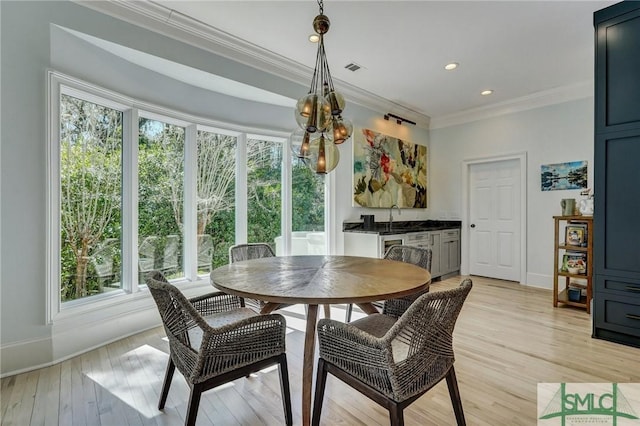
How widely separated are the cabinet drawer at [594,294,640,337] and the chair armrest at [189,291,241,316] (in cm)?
316

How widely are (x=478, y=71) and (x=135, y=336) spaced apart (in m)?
4.73

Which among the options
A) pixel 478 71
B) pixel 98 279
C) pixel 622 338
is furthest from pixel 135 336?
pixel 478 71

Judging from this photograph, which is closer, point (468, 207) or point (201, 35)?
point (201, 35)

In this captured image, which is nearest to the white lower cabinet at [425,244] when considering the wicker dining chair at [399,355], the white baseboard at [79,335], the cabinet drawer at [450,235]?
the cabinet drawer at [450,235]

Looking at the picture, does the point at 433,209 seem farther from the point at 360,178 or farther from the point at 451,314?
the point at 451,314

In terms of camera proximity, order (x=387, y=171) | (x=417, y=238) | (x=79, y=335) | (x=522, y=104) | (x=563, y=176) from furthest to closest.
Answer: (x=387, y=171) < (x=522, y=104) < (x=417, y=238) < (x=563, y=176) < (x=79, y=335)

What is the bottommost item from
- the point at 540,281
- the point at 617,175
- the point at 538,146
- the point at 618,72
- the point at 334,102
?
the point at 540,281

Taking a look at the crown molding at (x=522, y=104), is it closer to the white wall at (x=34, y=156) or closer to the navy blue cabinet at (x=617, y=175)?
the navy blue cabinet at (x=617, y=175)

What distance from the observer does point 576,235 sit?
3.65 metres

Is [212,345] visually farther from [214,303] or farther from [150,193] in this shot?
[150,193]

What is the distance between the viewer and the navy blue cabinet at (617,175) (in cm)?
256

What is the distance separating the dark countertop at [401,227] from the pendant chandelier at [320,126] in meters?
2.12

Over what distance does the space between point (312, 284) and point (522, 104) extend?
4.84 m

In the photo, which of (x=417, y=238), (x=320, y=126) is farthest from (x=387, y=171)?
(x=320, y=126)
